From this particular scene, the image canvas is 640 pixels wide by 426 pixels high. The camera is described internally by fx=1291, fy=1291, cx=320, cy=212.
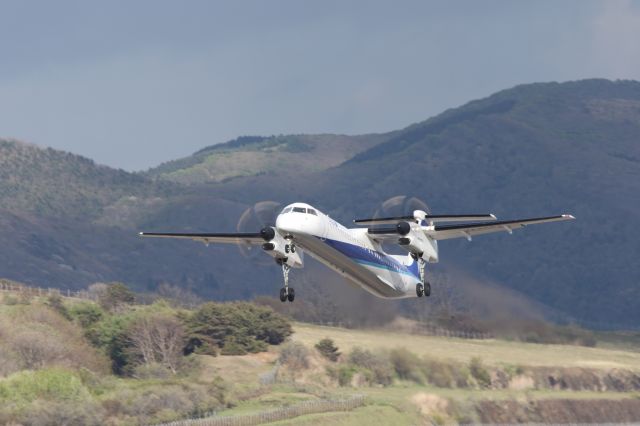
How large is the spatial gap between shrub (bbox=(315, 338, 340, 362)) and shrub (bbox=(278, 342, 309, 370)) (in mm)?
1265

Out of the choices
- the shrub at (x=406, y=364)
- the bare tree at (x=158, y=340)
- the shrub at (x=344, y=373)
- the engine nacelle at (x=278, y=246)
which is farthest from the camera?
the bare tree at (x=158, y=340)

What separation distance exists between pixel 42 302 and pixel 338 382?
28117mm

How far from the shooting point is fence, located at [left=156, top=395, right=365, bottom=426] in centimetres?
8369

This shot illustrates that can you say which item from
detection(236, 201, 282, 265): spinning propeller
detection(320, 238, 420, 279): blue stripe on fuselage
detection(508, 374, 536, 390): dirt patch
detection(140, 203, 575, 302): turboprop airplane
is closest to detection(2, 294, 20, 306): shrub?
detection(508, 374, 536, 390): dirt patch

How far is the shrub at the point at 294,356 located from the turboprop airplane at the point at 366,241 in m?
38.6

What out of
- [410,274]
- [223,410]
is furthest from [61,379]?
[410,274]

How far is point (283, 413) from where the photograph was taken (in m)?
85.9

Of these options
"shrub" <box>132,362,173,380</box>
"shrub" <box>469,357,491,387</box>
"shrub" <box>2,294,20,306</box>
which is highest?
"shrub" <box>2,294,20,306</box>

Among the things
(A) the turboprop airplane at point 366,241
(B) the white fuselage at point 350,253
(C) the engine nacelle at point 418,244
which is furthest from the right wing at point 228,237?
(C) the engine nacelle at point 418,244

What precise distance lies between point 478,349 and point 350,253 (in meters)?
52.2

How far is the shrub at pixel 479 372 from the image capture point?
4099 inches

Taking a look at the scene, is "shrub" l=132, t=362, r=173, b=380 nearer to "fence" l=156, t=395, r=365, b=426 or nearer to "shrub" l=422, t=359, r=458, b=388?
"fence" l=156, t=395, r=365, b=426

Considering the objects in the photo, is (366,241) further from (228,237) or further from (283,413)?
(283,413)

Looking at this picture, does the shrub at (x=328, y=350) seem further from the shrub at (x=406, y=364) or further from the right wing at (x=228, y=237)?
the right wing at (x=228, y=237)
